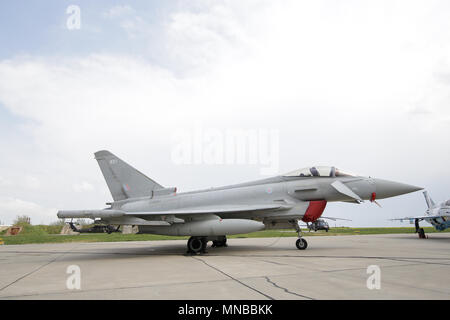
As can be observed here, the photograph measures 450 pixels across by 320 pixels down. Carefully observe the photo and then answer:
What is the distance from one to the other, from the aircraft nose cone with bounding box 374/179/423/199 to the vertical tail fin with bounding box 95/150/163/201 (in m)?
8.49

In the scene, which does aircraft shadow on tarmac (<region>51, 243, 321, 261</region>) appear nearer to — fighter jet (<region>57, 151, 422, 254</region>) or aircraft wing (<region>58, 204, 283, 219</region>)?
fighter jet (<region>57, 151, 422, 254</region>)

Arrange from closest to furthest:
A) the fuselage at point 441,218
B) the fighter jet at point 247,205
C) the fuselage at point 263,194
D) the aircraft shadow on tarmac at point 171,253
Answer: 1. the fighter jet at point 247,205
2. the aircraft shadow on tarmac at point 171,253
3. the fuselage at point 263,194
4. the fuselage at point 441,218

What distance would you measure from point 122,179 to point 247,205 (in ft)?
18.7

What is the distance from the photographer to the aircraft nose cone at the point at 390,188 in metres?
10.1

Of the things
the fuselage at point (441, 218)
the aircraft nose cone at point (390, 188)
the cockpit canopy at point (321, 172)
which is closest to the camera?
the aircraft nose cone at point (390, 188)

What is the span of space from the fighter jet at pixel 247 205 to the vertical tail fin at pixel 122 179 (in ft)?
1.64

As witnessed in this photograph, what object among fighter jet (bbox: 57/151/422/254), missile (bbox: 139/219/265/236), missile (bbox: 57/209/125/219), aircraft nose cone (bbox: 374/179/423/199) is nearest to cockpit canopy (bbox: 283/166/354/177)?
fighter jet (bbox: 57/151/422/254)

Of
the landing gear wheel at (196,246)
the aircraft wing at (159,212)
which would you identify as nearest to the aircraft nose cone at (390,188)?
the aircraft wing at (159,212)

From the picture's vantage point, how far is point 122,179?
13.0 m

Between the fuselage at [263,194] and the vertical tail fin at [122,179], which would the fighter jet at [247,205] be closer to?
the fuselage at [263,194]

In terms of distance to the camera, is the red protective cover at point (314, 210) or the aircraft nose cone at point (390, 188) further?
the red protective cover at point (314, 210)

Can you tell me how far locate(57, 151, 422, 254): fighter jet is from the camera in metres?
9.69

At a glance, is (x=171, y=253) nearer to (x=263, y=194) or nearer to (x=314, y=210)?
(x=263, y=194)

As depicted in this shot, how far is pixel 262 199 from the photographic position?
36.5 feet
